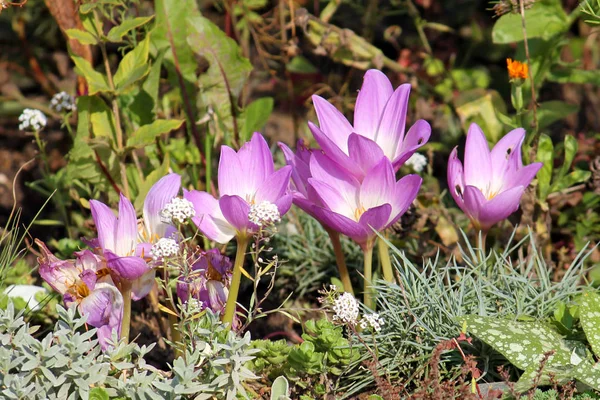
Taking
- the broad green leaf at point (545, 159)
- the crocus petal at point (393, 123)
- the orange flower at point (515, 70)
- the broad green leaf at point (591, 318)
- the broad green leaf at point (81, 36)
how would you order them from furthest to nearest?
1. the broad green leaf at point (545, 159)
2. the broad green leaf at point (81, 36)
3. the orange flower at point (515, 70)
4. the crocus petal at point (393, 123)
5. the broad green leaf at point (591, 318)

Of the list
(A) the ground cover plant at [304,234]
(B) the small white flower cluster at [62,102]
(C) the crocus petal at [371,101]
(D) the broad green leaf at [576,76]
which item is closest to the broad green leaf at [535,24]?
(A) the ground cover plant at [304,234]

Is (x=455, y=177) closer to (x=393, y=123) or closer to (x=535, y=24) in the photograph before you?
(x=393, y=123)

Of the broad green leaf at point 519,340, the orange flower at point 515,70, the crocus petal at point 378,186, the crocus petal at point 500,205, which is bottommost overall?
the broad green leaf at point 519,340

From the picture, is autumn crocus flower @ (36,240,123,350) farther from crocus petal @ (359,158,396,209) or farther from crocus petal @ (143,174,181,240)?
crocus petal @ (359,158,396,209)

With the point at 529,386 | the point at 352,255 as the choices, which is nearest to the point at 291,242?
the point at 352,255

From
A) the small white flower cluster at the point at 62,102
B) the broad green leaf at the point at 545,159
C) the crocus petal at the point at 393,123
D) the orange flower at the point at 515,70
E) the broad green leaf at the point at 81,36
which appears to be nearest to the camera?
the crocus petal at the point at 393,123

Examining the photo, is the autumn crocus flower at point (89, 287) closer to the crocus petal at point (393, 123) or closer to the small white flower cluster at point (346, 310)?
the small white flower cluster at point (346, 310)

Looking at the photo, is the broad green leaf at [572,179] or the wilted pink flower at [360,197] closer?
the wilted pink flower at [360,197]
